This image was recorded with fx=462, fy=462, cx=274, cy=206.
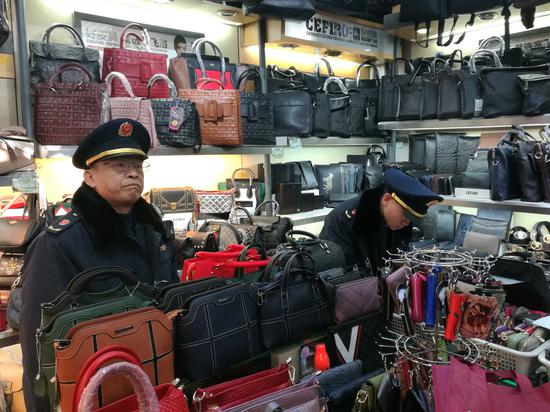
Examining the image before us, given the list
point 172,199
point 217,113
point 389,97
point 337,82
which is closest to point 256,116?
point 217,113

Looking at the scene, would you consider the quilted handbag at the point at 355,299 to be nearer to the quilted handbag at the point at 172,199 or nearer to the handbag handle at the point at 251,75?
the quilted handbag at the point at 172,199

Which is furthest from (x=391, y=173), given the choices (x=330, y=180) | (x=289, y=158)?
(x=289, y=158)

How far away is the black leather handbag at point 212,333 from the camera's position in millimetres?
1387

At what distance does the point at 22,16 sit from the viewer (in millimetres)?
2914

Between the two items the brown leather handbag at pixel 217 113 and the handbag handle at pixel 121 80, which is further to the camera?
the brown leather handbag at pixel 217 113

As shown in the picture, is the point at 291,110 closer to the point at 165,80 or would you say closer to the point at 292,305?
the point at 165,80

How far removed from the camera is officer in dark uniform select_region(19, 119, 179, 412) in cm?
177

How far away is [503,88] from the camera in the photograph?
3943 millimetres

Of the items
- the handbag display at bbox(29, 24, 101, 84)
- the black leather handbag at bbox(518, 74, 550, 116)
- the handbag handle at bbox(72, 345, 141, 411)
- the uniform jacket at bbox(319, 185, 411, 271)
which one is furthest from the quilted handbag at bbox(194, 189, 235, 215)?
the handbag handle at bbox(72, 345, 141, 411)

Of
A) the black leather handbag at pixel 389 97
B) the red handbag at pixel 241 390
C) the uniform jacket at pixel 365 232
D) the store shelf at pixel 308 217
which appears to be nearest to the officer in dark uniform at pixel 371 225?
the uniform jacket at pixel 365 232

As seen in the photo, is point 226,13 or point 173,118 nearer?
point 173,118

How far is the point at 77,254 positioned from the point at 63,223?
0.47ft

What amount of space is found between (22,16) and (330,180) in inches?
124

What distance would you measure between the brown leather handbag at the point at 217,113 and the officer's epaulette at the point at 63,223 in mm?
1750
